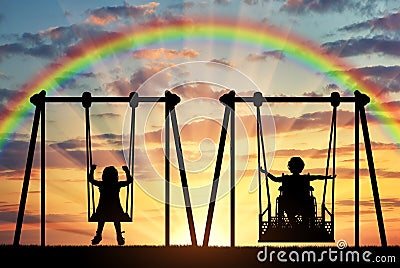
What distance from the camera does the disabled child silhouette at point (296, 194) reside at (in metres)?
21.4

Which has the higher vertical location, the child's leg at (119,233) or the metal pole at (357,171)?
the metal pole at (357,171)

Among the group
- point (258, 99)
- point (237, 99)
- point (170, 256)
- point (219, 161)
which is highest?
point (237, 99)

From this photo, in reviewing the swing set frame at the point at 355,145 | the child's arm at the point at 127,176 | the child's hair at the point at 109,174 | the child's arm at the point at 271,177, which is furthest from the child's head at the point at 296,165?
the child's hair at the point at 109,174

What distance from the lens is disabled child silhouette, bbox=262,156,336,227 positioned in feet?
70.3

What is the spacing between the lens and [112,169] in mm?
23250

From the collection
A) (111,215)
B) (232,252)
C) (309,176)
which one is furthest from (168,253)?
(309,176)

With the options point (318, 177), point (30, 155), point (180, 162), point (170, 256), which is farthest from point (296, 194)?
point (30, 155)

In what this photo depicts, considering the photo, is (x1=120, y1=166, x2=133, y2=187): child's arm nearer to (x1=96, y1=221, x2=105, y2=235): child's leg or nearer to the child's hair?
the child's hair

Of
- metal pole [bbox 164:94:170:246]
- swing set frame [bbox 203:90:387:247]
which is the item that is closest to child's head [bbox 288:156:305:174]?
swing set frame [bbox 203:90:387:247]

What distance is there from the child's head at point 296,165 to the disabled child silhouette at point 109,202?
12.9 feet

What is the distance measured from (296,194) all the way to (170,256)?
162 inches

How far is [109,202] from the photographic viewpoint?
2244cm

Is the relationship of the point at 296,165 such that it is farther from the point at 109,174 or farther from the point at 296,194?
the point at 109,174

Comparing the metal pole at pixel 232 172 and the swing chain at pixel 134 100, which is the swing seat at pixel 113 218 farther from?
the swing chain at pixel 134 100
